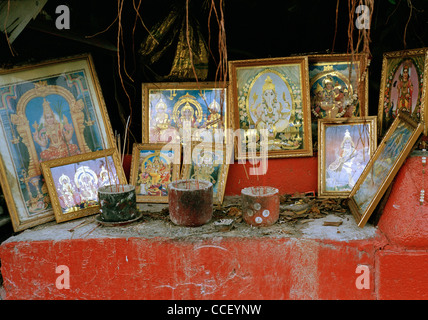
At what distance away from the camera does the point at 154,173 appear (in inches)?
101

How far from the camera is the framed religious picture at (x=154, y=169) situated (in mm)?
2529

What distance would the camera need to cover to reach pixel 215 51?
116 inches

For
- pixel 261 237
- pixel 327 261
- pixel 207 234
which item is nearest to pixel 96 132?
pixel 207 234

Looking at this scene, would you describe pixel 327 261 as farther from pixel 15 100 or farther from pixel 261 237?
pixel 15 100

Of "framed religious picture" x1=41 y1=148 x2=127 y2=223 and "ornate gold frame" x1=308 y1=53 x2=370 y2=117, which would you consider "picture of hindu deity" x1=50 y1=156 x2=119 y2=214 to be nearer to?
"framed religious picture" x1=41 y1=148 x2=127 y2=223

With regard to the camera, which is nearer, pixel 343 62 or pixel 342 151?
pixel 342 151

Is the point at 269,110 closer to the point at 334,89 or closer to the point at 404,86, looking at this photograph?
the point at 334,89

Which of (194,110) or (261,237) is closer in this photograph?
(261,237)

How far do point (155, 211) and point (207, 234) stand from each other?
0.55 m

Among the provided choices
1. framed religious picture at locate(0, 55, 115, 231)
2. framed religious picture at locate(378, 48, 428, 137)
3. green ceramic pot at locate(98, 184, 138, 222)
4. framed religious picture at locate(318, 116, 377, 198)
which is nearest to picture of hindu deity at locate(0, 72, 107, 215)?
framed religious picture at locate(0, 55, 115, 231)

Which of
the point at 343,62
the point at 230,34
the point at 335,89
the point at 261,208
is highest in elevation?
the point at 230,34

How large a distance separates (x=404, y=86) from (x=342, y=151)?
24.3 inches

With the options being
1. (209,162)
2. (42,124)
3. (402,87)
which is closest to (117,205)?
(209,162)

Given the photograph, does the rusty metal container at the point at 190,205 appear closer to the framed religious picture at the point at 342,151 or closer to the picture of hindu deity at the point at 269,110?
the picture of hindu deity at the point at 269,110
